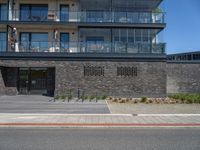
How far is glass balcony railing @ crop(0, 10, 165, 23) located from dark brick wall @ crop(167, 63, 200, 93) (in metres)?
5.23

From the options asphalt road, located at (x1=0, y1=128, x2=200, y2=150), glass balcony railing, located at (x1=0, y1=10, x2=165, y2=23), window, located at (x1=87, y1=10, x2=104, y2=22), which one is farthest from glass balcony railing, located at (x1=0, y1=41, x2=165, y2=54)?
asphalt road, located at (x1=0, y1=128, x2=200, y2=150)

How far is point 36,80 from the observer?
108 feet

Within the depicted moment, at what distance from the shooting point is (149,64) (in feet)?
103

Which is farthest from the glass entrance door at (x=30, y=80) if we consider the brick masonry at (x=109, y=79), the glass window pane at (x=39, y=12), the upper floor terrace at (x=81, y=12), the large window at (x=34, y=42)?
the glass window pane at (x=39, y=12)

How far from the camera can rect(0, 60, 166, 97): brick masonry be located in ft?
102

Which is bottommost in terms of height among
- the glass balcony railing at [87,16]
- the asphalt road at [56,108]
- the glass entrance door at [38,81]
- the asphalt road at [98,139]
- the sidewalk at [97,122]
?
the asphalt road at [98,139]

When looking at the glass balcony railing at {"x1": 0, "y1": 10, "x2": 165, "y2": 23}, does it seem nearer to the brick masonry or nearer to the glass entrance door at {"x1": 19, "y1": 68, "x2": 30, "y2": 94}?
the brick masonry

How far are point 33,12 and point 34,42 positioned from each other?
3998 mm

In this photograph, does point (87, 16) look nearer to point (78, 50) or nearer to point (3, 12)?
point (78, 50)

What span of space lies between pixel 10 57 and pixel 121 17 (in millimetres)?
11954

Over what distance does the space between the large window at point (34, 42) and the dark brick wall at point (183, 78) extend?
13.2 m

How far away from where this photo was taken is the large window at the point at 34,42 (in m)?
32.0

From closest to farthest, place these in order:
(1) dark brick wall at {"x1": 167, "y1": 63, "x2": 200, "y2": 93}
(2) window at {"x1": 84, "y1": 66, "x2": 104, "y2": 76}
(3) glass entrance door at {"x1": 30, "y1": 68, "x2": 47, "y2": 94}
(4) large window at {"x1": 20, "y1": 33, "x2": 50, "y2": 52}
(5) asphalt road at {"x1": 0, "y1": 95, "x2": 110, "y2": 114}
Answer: (5) asphalt road at {"x1": 0, "y1": 95, "x2": 110, "y2": 114} → (2) window at {"x1": 84, "y1": 66, "x2": 104, "y2": 76} → (4) large window at {"x1": 20, "y1": 33, "x2": 50, "y2": 52} → (3) glass entrance door at {"x1": 30, "y1": 68, "x2": 47, "y2": 94} → (1) dark brick wall at {"x1": 167, "y1": 63, "x2": 200, "y2": 93}

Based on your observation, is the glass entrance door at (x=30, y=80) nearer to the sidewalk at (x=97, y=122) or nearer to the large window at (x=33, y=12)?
the large window at (x=33, y=12)
